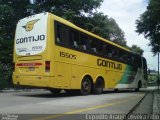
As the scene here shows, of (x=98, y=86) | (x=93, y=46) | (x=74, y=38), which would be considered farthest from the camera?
(x=98, y=86)

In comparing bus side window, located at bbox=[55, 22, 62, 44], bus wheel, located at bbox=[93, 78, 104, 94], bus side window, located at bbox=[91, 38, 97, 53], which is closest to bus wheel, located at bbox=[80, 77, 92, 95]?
bus wheel, located at bbox=[93, 78, 104, 94]

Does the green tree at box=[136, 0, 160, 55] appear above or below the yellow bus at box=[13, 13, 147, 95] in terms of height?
above

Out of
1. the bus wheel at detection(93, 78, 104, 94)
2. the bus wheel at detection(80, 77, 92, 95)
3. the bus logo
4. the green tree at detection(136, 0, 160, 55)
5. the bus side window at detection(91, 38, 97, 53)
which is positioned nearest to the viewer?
the bus logo

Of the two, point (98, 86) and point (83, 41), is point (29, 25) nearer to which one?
point (83, 41)

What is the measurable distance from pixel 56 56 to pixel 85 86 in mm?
3414

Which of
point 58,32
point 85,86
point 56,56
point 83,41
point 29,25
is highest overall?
point 29,25

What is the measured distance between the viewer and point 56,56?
16.7m

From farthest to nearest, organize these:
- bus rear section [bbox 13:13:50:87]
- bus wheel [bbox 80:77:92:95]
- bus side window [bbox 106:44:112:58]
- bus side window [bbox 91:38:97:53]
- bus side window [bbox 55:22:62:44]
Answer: bus side window [bbox 106:44:112:58] < bus side window [bbox 91:38:97:53] < bus wheel [bbox 80:77:92:95] < bus side window [bbox 55:22:62:44] < bus rear section [bbox 13:13:50:87]

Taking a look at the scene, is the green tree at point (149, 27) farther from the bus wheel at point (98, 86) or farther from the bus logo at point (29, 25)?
the bus logo at point (29, 25)

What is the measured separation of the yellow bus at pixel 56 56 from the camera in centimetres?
1648

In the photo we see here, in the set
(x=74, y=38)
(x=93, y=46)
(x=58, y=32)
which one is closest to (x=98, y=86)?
(x=93, y=46)

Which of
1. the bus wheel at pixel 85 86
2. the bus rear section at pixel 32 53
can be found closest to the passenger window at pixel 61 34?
the bus rear section at pixel 32 53

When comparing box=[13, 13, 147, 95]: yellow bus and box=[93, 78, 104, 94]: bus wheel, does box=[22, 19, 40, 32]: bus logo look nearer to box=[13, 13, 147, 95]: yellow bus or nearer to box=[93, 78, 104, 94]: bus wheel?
box=[13, 13, 147, 95]: yellow bus

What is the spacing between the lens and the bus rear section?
647 inches
